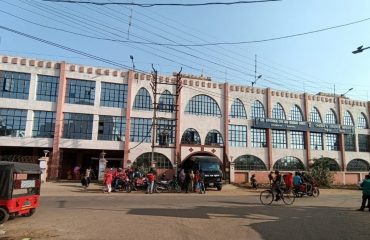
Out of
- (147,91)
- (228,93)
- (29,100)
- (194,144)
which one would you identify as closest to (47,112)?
(29,100)

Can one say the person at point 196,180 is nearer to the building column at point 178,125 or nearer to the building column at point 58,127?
the building column at point 178,125

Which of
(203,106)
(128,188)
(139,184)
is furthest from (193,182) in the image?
(203,106)

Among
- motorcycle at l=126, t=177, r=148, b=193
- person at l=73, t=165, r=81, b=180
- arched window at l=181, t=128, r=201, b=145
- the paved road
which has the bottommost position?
the paved road

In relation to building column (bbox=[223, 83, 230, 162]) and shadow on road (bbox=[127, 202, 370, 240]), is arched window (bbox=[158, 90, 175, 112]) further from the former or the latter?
shadow on road (bbox=[127, 202, 370, 240])

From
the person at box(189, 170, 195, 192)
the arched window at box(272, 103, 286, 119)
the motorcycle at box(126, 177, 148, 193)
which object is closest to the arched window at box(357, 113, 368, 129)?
the arched window at box(272, 103, 286, 119)

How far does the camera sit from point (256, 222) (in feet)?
41.2

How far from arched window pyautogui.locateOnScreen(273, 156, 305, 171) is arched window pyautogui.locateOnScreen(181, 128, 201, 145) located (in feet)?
34.6

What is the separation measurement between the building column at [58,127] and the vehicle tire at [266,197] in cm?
2542

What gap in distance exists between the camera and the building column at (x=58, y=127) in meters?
38.6

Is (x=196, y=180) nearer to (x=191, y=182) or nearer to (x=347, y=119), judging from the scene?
(x=191, y=182)

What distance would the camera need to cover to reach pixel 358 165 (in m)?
52.2

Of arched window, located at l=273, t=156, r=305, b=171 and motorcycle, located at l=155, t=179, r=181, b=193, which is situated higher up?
arched window, located at l=273, t=156, r=305, b=171

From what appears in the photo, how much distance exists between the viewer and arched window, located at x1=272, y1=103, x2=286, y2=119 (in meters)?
48.5

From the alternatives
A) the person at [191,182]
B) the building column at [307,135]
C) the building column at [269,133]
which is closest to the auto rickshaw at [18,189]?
the person at [191,182]
